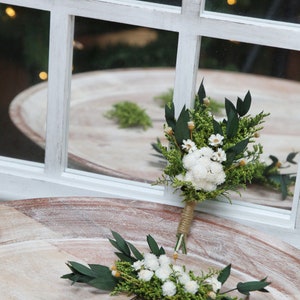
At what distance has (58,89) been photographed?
148cm

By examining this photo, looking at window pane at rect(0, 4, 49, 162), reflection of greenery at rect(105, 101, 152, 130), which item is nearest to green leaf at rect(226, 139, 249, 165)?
window pane at rect(0, 4, 49, 162)

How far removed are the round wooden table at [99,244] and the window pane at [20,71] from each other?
1.01ft

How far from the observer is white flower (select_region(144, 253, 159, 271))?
4.04 feet

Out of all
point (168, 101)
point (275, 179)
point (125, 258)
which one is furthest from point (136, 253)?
point (168, 101)

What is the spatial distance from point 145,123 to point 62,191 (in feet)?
2.49

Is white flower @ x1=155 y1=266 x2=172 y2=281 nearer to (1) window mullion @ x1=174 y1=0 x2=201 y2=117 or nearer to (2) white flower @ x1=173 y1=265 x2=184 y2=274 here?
(2) white flower @ x1=173 y1=265 x2=184 y2=274

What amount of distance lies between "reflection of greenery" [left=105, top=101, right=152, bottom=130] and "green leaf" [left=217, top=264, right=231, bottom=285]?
1.05 m

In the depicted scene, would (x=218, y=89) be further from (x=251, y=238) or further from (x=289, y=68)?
(x=251, y=238)

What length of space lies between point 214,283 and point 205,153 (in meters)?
0.22

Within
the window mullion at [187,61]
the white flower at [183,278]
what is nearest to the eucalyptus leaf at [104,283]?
the white flower at [183,278]

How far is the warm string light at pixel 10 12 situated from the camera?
2.03 metres

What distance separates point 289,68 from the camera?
2564mm

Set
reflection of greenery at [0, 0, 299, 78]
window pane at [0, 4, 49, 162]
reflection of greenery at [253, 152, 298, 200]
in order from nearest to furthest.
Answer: reflection of greenery at [253, 152, 298, 200], window pane at [0, 4, 49, 162], reflection of greenery at [0, 0, 299, 78]

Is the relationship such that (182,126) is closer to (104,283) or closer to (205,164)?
(205,164)
